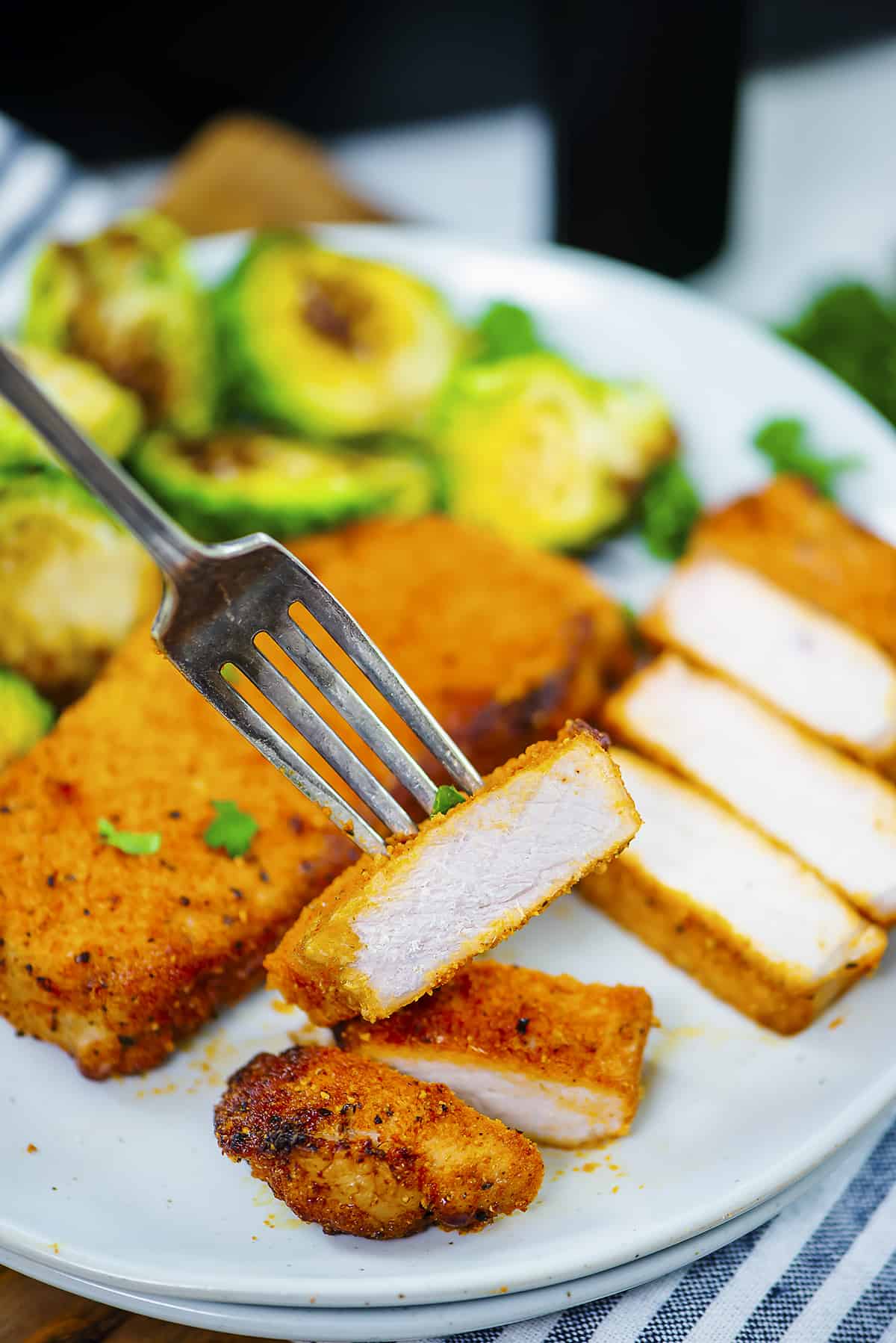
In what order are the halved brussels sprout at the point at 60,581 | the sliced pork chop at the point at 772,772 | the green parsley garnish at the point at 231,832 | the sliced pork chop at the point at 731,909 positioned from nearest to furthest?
the sliced pork chop at the point at 731,909 → the green parsley garnish at the point at 231,832 → the sliced pork chop at the point at 772,772 → the halved brussels sprout at the point at 60,581

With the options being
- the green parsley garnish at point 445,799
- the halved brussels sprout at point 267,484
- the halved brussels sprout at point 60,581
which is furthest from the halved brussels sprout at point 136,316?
the green parsley garnish at point 445,799

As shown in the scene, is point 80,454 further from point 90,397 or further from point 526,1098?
point 90,397

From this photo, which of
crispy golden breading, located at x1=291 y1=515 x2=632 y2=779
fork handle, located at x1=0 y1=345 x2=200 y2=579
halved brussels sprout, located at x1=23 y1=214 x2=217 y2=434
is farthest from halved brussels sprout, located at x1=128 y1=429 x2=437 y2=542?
fork handle, located at x1=0 y1=345 x2=200 y2=579

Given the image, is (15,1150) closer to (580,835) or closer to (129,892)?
(129,892)

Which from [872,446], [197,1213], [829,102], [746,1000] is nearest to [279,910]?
[197,1213]

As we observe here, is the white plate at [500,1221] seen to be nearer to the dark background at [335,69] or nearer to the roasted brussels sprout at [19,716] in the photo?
the roasted brussels sprout at [19,716]

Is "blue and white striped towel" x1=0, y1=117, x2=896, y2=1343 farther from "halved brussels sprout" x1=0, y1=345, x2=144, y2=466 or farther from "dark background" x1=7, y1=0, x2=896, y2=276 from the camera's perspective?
"dark background" x1=7, y1=0, x2=896, y2=276

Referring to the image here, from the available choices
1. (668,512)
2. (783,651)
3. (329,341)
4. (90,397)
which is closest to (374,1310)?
(783,651)
